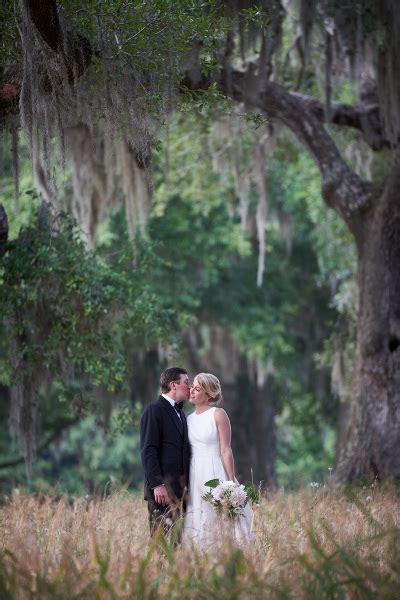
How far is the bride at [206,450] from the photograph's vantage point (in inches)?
275

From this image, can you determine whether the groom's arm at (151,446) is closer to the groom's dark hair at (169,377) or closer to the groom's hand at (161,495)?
the groom's hand at (161,495)

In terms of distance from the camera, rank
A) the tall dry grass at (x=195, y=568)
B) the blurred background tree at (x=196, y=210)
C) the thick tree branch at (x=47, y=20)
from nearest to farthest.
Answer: the tall dry grass at (x=195, y=568) < the thick tree branch at (x=47, y=20) < the blurred background tree at (x=196, y=210)

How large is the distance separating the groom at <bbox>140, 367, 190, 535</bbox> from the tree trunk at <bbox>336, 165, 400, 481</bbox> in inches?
161

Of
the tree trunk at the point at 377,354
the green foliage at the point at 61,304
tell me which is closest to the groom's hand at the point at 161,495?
the green foliage at the point at 61,304

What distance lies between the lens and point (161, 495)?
6.89m

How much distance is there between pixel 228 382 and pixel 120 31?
1371 centimetres

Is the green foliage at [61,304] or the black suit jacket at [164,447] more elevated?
the green foliage at [61,304]

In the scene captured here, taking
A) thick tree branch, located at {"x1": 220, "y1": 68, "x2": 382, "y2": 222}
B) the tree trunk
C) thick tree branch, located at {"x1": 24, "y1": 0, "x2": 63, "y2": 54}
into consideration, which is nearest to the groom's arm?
thick tree branch, located at {"x1": 24, "y1": 0, "x2": 63, "y2": 54}

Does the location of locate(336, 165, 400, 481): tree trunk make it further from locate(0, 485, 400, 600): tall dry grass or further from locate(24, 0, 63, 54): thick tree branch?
locate(24, 0, 63, 54): thick tree branch

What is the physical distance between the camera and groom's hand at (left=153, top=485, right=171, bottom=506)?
687 cm

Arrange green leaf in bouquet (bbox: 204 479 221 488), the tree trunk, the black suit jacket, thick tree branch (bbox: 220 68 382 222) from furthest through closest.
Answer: thick tree branch (bbox: 220 68 382 222)
the tree trunk
the black suit jacket
green leaf in bouquet (bbox: 204 479 221 488)

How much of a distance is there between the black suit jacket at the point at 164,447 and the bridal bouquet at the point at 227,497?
0.29 m

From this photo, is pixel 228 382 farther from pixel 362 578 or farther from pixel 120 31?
pixel 362 578

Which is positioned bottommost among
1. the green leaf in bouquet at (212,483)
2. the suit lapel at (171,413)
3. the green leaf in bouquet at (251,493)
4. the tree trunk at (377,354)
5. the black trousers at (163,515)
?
the black trousers at (163,515)
